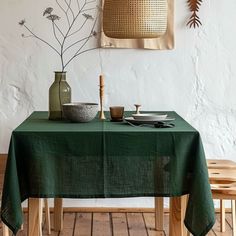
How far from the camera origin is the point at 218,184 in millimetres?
2891

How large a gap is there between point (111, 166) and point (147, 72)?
4.38ft

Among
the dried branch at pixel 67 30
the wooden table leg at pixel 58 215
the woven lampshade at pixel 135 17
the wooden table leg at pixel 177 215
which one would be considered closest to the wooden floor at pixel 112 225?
the wooden table leg at pixel 58 215

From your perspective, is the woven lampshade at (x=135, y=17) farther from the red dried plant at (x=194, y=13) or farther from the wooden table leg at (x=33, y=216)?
the wooden table leg at (x=33, y=216)

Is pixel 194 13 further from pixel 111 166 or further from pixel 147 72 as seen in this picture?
pixel 111 166

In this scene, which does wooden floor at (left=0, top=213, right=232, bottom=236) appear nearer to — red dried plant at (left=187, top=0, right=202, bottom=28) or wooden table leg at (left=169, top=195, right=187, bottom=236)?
wooden table leg at (left=169, top=195, right=187, bottom=236)

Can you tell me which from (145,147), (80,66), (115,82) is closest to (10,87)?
(80,66)

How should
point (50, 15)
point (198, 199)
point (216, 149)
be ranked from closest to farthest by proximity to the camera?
1. point (198, 199)
2. point (50, 15)
3. point (216, 149)

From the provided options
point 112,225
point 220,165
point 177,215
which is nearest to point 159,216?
point 112,225

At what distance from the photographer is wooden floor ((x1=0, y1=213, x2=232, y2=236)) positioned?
3.42 m

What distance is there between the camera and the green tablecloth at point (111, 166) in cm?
254

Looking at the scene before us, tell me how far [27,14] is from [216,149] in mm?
1673

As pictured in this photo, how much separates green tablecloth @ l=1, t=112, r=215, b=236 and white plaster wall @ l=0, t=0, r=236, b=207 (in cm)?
120

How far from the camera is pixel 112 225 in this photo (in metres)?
3.58

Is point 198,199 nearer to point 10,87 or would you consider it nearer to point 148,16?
point 148,16
